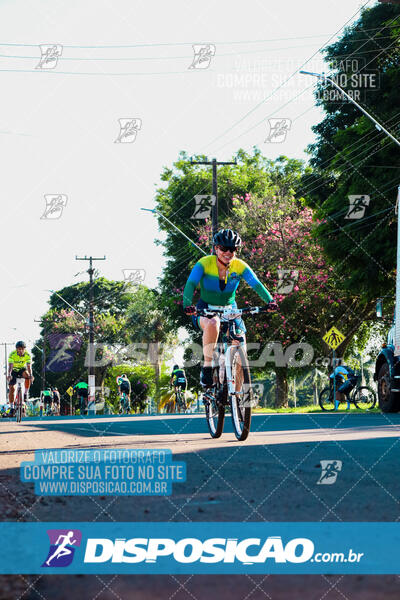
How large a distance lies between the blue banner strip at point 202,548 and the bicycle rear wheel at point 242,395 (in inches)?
187

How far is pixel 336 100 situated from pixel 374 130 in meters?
5.88

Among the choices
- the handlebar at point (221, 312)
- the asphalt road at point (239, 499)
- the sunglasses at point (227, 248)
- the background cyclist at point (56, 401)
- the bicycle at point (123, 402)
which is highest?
the sunglasses at point (227, 248)

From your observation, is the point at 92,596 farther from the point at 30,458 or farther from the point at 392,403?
the point at 392,403

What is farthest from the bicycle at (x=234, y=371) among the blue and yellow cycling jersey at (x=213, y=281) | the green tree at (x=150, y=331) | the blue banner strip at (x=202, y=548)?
the green tree at (x=150, y=331)

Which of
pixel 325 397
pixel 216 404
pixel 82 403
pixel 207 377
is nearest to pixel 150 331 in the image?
pixel 82 403

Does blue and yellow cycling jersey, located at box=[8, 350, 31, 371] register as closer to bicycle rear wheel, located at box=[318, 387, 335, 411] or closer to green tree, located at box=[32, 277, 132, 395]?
bicycle rear wheel, located at box=[318, 387, 335, 411]

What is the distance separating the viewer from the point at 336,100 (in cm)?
3056

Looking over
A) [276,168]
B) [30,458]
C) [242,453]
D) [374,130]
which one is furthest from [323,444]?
[276,168]

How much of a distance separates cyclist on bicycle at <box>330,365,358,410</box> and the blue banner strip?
70.0 ft

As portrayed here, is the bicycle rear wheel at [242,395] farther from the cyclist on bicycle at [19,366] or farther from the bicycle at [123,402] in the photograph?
the bicycle at [123,402]

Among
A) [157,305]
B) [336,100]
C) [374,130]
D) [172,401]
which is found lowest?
[172,401]

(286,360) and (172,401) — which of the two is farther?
(286,360)

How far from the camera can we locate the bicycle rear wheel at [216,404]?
9.27m

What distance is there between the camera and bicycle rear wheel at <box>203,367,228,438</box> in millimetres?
9273
